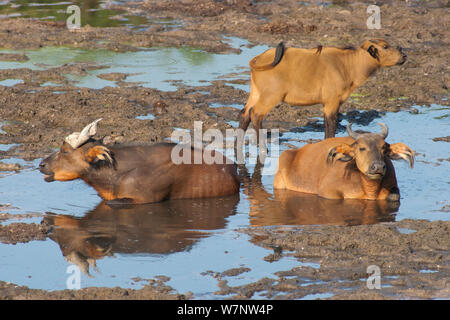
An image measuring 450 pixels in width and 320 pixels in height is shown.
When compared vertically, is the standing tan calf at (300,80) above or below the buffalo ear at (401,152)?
above

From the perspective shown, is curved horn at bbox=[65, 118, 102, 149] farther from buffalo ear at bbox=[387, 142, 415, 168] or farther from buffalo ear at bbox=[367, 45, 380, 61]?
buffalo ear at bbox=[367, 45, 380, 61]

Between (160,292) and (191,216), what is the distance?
272cm

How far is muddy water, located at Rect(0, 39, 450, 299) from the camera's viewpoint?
7867 millimetres

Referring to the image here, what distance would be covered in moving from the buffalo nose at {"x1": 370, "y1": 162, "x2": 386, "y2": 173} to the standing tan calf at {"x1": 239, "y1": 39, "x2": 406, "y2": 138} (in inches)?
129

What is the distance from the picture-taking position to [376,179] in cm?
1021

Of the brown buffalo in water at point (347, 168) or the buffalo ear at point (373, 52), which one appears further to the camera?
the buffalo ear at point (373, 52)

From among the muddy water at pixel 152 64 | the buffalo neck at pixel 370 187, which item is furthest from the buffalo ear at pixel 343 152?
the muddy water at pixel 152 64

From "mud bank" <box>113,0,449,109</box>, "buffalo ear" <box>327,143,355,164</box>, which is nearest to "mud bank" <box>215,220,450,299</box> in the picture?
"buffalo ear" <box>327,143,355,164</box>

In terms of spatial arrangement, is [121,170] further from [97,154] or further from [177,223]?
[177,223]

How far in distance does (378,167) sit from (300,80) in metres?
3.47

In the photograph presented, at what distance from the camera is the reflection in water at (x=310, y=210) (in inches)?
383

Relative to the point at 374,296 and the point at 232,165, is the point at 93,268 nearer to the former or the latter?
the point at 374,296

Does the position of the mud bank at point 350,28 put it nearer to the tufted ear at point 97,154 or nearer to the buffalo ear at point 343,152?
the buffalo ear at point 343,152

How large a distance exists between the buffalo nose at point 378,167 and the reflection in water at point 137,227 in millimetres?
1785
